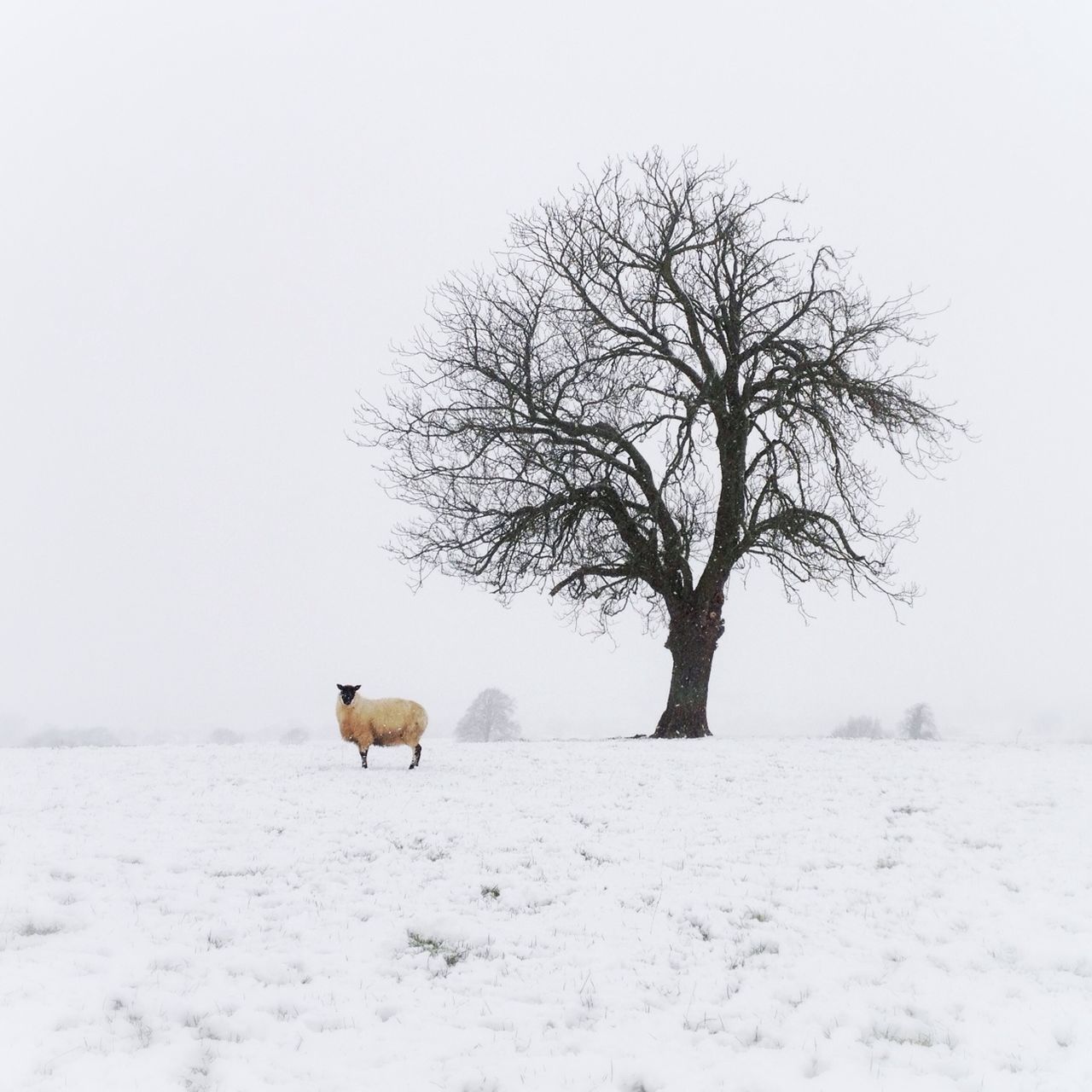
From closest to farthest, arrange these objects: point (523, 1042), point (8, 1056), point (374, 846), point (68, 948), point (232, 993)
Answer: point (8, 1056), point (523, 1042), point (232, 993), point (68, 948), point (374, 846)

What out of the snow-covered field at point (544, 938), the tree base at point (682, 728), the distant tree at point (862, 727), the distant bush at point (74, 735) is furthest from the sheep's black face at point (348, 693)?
the distant bush at point (74, 735)

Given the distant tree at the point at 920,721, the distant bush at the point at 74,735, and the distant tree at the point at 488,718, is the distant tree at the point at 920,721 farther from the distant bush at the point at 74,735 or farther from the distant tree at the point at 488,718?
the distant bush at the point at 74,735

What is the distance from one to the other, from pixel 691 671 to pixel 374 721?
8.32 meters

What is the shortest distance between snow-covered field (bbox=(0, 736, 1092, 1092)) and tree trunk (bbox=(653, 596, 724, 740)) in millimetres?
7154

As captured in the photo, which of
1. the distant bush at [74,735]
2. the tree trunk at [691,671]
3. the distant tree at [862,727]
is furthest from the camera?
the distant bush at [74,735]

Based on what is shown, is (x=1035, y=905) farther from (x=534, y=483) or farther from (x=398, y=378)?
(x=398, y=378)

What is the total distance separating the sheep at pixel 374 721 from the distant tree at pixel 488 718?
36.3m

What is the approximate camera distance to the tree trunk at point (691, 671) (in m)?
19.0

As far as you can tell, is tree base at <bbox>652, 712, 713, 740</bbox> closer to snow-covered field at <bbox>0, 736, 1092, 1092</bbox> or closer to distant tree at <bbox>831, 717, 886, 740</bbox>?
snow-covered field at <bbox>0, 736, 1092, 1092</bbox>

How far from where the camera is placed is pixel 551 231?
1997 centimetres

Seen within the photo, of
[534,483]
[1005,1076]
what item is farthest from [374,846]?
[534,483]

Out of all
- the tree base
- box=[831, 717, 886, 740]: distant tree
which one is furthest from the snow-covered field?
box=[831, 717, 886, 740]: distant tree

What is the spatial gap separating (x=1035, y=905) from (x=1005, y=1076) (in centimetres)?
316

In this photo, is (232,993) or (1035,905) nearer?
(232,993)
